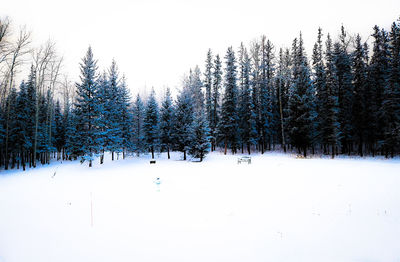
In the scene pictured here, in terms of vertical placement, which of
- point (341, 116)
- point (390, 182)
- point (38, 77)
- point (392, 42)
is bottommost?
point (390, 182)

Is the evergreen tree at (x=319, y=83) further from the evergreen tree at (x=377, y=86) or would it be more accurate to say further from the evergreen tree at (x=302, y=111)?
the evergreen tree at (x=377, y=86)

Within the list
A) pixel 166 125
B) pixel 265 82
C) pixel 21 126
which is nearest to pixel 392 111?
pixel 265 82

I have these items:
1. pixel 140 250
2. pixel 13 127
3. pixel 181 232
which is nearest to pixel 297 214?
pixel 181 232

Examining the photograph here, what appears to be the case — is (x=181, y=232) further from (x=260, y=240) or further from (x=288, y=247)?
(x=288, y=247)

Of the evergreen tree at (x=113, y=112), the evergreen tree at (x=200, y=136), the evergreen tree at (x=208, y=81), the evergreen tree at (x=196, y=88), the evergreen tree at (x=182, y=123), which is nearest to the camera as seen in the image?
the evergreen tree at (x=200, y=136)

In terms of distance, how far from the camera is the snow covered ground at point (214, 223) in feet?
14.6

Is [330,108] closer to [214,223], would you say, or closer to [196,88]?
[196,88]

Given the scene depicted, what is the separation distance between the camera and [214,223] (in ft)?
19.3

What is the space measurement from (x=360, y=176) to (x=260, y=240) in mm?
9543

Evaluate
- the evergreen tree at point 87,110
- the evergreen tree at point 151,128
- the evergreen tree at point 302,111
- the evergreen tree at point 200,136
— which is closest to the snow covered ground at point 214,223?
the evergreen tree at point 87,110

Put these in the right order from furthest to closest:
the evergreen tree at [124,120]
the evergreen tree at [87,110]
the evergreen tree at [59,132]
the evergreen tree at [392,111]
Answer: the evergreen tree at [59,132] < the evergreen tree at [124,120] < the evergreen tree at [392,111] < the evergreen tree at [87,110]

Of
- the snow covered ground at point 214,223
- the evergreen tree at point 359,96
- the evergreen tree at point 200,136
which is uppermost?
the evergreen tree at point 359,96

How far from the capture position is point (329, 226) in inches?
217

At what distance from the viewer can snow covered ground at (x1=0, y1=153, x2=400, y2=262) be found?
14.6ft
